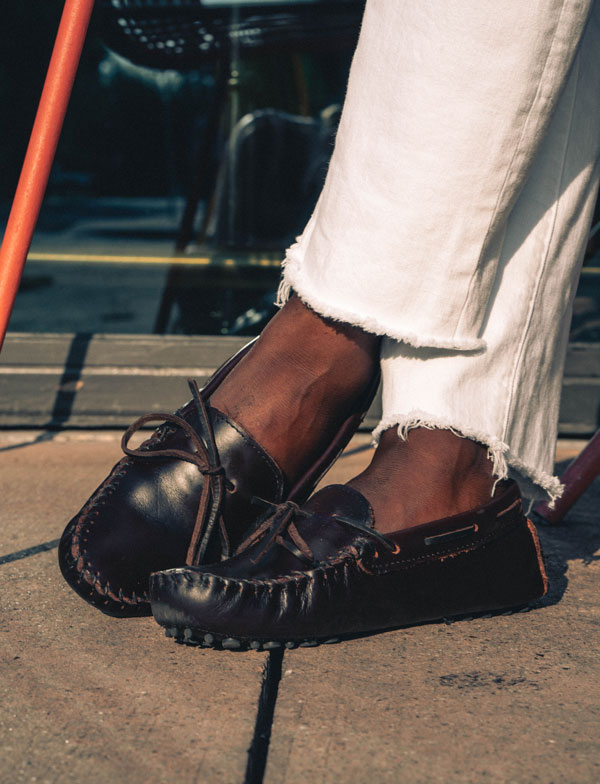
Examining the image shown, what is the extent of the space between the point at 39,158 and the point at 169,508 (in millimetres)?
482

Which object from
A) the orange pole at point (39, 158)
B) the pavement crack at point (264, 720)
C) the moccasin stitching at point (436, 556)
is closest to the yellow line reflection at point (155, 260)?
the orange pole at point (39, 158)

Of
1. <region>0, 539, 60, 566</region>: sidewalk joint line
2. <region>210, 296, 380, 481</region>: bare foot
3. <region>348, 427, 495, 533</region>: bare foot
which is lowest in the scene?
<region>0, 539, 60, 566</region>: sidewalk joint line

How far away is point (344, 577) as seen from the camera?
33.2 inches

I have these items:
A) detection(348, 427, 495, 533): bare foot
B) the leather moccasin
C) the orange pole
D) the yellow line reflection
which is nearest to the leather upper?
the leather moccasin

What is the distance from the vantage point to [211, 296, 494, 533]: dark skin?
2.96 feet

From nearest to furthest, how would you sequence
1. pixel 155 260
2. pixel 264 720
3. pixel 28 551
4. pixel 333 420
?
1. pixel 264 720
2. pixel 333 420
3. pixel 28 551
4. pixel 155 260

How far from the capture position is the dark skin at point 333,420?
0.90m

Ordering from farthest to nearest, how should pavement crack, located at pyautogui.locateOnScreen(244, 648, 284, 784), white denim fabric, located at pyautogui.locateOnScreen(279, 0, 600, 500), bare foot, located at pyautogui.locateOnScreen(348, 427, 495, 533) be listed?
bare foot, located at pyautogui.locateOnScreen(348, 427, 495, 533), white denim fabric, located at pyautogui.locateOnScreen(279, 0, 600, 500), pavement crack, located at pyautogui.locateOnScreen(244, 648, 284, 784)

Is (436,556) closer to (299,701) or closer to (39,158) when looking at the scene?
(299,701)

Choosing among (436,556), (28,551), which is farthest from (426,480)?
(28,551)

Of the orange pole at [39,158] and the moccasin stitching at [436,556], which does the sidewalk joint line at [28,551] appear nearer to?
the orange pole at [39,158]

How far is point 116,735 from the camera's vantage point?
68 centimetres

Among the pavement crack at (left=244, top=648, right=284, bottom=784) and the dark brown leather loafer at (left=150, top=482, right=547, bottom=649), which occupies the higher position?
the dark brown leather loafer at (left=150, top=482, right=547, bottom=649)

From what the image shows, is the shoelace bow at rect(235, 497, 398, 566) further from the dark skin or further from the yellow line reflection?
the yellow line reflection
